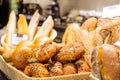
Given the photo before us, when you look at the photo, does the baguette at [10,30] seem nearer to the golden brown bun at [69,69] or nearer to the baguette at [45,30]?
the baguette at [45,30]

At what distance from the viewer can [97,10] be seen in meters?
3.85

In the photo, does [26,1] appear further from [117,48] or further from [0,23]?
[117,48]

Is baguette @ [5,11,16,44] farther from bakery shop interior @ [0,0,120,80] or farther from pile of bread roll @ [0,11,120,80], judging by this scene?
pile of bread roll @ [0,11,120,80]

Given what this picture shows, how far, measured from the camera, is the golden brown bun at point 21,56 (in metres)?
1.14

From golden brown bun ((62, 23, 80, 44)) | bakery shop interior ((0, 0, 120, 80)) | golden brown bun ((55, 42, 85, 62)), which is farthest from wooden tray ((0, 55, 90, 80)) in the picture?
golden brown bun ((62, 23, 80, 44))

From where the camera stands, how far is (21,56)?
1.14 m

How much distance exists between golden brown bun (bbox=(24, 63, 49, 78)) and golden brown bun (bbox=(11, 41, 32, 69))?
0.07 m

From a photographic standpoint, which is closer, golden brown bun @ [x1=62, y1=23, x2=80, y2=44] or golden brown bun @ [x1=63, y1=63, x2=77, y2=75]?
golden brown bun @ [x1=63, y1=63, x2=77, y2=75]

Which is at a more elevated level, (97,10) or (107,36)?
(107,36)

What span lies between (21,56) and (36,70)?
0.44 feet

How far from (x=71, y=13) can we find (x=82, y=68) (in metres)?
3.00

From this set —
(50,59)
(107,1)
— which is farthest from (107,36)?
(107,1)

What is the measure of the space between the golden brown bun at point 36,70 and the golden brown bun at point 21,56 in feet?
0.23

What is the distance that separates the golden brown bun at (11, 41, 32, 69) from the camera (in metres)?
1.14
